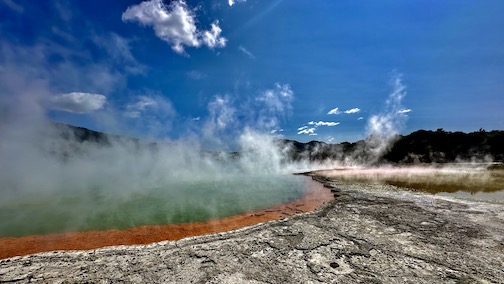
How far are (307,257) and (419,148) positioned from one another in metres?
39.0

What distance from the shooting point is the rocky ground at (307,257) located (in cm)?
372

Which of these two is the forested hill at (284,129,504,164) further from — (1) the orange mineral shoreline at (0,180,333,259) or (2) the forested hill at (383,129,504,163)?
(1) the orange mineral shoreline at (0,180,333,259)

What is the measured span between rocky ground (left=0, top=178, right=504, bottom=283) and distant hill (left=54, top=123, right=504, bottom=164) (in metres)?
31.9

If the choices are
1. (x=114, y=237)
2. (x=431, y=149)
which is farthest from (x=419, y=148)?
(x=114, y=237)

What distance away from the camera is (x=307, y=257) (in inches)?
171

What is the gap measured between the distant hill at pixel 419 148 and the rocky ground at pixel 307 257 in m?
31.9

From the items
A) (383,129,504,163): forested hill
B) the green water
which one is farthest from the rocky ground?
(383,129,504,163): forested hill

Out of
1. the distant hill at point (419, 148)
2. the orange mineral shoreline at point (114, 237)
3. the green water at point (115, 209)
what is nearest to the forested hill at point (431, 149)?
the distant hill at point (419, 148)

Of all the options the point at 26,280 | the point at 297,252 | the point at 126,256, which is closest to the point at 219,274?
the point at 297,252

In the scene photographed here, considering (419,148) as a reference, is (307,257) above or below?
below

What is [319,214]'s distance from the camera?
7.16 meters

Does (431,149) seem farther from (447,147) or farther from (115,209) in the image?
(115,209)

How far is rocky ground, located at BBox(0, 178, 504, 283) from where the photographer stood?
12.2 feet

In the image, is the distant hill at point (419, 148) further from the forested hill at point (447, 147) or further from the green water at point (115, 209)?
the green water at point (115, 209)
